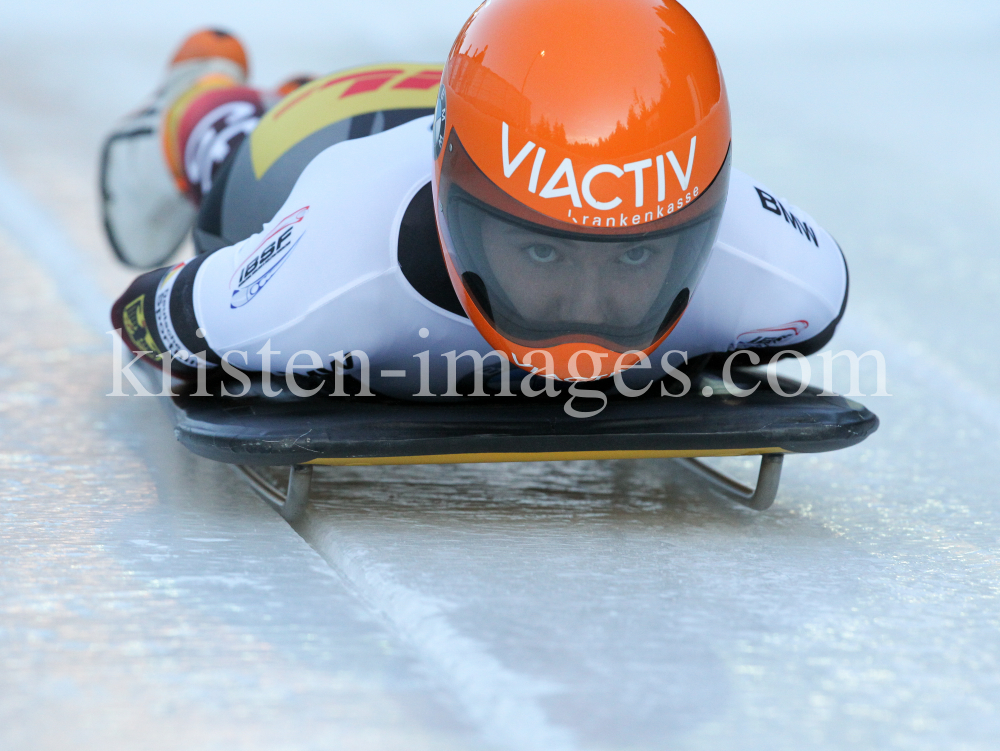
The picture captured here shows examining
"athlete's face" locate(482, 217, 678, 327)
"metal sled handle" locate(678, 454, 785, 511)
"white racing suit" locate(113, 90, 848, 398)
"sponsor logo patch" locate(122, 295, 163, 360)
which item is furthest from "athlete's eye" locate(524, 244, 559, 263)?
"sponsor logo patch" locate(122, 295, 163, 360)

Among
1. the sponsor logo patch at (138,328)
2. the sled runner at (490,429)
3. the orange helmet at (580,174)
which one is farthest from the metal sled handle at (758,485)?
the sponsor logo patch at (138,328)

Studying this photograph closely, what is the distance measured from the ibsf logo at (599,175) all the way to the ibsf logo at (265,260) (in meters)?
0.39

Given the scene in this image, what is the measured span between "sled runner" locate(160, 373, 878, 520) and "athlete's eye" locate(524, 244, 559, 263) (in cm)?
27

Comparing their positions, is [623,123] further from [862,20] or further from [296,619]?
[862,20]

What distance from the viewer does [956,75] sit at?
19.2 ft

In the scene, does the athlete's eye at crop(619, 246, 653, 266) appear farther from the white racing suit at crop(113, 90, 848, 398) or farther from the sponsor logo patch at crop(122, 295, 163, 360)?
the sponsor logo patch at crop(122, 295, 163, 360)

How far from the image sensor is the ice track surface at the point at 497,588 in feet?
3.64

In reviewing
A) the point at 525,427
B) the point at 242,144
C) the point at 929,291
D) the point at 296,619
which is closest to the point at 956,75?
the point at 929,291

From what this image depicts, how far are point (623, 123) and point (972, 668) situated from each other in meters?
0.68

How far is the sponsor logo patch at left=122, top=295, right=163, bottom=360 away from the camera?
5.75ft

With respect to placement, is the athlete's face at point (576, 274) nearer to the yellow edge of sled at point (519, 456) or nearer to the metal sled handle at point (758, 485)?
the yellow edge of sled at point (519, 456)

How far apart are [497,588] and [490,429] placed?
24cm

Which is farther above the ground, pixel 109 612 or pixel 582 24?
pixel 582 24

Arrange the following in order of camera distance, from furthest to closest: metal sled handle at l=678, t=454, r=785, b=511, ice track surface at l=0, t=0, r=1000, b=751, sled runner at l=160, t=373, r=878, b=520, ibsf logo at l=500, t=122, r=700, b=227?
metal sled handle at l=678, t=454, r=785, b=511
sled runner at l=160, t=373, r=878, b=520
ibsf logo at l=500, t=122, r=700, b=227
ice track surface at l=0, t=0, r=1000, b=751
